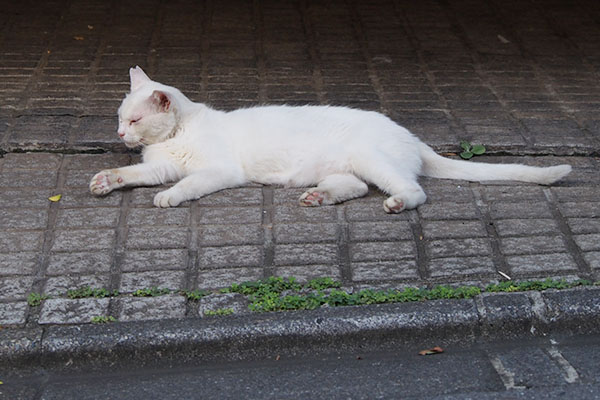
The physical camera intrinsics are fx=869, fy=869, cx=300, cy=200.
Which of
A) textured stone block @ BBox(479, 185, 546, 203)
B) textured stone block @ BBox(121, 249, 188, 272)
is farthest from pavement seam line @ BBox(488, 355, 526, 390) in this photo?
textured stone block @ BBox(121, 249, 188, 272)

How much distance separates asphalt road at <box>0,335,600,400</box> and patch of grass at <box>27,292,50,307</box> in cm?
39

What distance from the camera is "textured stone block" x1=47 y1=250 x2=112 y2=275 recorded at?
436 cm

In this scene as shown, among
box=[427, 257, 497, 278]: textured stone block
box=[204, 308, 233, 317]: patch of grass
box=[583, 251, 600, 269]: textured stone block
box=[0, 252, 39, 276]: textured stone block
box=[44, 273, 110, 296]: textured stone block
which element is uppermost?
box=[583, 251, 600, 269]: textured stone block

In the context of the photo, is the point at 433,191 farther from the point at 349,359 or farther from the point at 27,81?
the point at 27,81

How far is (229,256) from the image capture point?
4.52 meters

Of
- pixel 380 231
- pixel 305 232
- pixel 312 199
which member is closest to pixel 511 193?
pixel 380 231

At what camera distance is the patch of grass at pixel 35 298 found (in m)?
4.07

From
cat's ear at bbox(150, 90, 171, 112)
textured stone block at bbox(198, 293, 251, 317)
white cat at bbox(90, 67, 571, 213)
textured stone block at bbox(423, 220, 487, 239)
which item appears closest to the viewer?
textured stone block at bbox(198, 293, 251, 317)

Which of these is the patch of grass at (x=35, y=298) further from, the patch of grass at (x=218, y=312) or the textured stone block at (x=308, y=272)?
the textured stone block at (x=308, y=272)

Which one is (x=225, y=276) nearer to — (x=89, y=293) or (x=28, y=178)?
(x=89, y=293)

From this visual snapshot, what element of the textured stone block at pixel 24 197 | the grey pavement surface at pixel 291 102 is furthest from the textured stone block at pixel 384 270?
the textured stone block at pixel 24 197

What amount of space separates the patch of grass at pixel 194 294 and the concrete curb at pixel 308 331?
20 cm

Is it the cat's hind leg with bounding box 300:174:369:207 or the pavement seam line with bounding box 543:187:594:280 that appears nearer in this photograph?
the pavement seam line with bounding box 543:187:594:280

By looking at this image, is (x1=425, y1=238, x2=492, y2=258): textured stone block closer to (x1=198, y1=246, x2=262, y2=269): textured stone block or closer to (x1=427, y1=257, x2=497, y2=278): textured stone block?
(x1=427, y1=257, x2=497, y2=278): textured stone block
